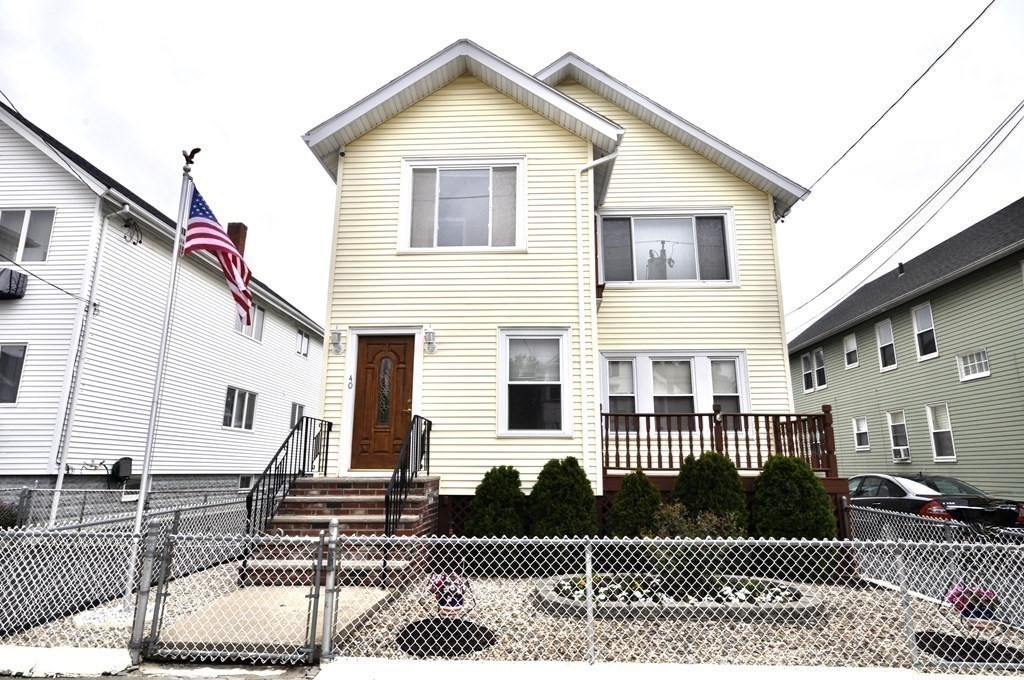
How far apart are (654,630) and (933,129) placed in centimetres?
1237

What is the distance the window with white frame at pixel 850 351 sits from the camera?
2086 cm

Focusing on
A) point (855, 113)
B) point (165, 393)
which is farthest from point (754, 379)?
point (165, 393)

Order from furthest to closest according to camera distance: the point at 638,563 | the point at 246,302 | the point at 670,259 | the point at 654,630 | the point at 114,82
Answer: the point at 114,82 → the point at 670,259 → the point at 246,302 → the point at 638,563 → the point at 654,630

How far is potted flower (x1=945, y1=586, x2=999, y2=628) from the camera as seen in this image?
4.92 metres

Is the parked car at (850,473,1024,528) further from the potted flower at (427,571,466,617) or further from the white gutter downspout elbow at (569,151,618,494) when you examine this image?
the potted flower at (427,571,466,617)

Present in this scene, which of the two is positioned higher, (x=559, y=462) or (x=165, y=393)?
(x=165, y=393)

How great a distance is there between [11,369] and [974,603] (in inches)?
635

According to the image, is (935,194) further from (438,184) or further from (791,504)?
(438,184)

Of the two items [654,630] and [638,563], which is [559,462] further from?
[654,630]

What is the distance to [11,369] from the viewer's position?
40.9 feet

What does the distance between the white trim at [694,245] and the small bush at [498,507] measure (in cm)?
445

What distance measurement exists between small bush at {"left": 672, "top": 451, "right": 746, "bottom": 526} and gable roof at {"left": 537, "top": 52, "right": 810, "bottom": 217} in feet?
19.8

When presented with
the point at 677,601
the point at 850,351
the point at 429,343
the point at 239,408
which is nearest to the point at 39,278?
the point at 239,408

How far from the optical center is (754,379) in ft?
35.9
